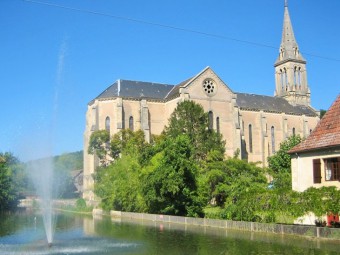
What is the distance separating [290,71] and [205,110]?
1386 inches

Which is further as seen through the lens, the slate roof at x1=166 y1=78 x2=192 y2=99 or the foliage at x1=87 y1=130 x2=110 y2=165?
the slate roof at x1=166 y1=78 x2=192 y2=99

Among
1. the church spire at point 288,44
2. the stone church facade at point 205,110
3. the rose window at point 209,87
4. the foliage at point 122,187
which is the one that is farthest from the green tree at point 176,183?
the church spire at point 288,44

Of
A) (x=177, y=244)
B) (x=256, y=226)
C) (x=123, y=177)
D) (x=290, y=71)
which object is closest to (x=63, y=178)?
(x=123, y=177)

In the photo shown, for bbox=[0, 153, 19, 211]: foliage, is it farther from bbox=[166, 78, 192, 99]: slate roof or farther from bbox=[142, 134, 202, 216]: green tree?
bbox=[142, 134, 202, 216]: green tree

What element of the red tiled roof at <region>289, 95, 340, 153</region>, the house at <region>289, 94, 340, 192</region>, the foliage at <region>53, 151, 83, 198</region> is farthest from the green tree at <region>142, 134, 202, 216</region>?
the foliage at <region>53, 151, 83, 198</region>

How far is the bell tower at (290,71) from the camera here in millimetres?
93625

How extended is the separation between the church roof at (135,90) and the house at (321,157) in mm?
44470

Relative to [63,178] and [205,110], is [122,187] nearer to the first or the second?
[205,110]

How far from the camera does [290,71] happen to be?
9412cm

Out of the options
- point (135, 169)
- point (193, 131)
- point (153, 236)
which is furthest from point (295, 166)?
point (193, 131)

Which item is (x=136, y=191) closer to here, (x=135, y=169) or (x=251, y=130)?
(x=135, y=169)

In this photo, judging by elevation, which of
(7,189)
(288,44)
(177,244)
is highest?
(288,44)

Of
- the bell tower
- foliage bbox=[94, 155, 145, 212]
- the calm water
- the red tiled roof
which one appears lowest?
the calm water

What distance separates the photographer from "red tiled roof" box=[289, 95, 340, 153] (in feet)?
79.9
